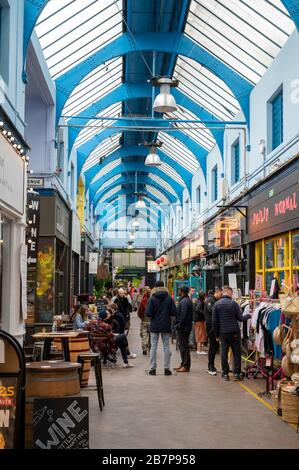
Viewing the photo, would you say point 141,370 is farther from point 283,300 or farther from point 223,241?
point 223,241

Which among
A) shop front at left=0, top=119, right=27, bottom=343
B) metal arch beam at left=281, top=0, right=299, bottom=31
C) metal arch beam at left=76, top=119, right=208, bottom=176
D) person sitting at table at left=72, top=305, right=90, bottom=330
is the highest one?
metal arch beam at left=76, top=119, right=208, bottom=176

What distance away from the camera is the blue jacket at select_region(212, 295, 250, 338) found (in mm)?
11391

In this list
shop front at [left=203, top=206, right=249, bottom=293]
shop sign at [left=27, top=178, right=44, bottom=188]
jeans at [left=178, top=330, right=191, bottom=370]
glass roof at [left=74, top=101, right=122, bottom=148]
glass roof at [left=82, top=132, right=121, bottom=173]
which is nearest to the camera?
jeans at [left=178, top=330, right=191, bottom=370]

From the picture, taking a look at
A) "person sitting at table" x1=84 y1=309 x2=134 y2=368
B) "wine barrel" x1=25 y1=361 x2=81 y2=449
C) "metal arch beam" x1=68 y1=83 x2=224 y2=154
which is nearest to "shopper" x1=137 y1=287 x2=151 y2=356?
"person sitting at table" x1=84 y1=309 x2=134 y2=368

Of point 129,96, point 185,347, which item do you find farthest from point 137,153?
point 185,347

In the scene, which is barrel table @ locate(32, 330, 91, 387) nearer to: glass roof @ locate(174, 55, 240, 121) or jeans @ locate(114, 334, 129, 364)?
jeans @ locate(114, 334, 129, 364)

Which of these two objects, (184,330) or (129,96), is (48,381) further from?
(129,96)

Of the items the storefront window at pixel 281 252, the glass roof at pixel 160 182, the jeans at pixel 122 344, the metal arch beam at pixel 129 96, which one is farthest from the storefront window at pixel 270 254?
the glass roof at pixel 160 182

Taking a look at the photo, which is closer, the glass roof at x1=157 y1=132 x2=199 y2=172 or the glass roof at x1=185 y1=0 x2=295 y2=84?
the glass roof at x1=185 y1=0 x2=295 y2=84

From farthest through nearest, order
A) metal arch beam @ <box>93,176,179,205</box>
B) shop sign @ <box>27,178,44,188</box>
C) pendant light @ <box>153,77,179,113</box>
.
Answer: metal arch beam @ <box>93,176,179,205</box>, shop sign @ <box>27,178,44,188</box>, pendant light @ <box>153,77,179,113</box>

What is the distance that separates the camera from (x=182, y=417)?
8.08 metres

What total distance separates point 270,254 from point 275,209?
4.52 feet

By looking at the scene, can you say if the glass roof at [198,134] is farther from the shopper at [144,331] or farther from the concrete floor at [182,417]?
the concrete floor at [182,417]

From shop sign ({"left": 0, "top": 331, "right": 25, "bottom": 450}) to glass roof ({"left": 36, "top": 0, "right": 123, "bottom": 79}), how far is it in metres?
10.7
